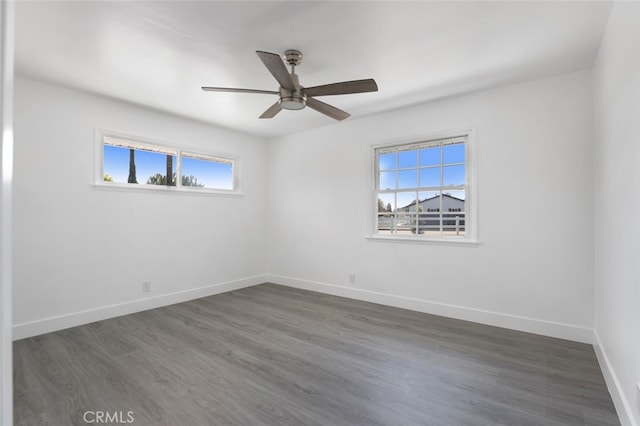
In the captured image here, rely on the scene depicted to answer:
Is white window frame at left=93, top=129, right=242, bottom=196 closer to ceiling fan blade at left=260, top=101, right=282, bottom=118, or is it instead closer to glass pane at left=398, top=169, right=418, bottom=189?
ceiling fan blade at left=260, top=101, right=282, bottom=118

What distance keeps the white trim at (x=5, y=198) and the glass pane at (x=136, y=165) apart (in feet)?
12.3

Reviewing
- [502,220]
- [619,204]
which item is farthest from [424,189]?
[619,204]

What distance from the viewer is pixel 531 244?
3236mm

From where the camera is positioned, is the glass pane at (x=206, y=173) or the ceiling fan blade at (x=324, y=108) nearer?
the ceiling fan blade at (x=324, y=108)

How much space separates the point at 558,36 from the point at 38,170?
16.4 ft

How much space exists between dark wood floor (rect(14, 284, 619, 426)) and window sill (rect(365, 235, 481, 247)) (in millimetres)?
902

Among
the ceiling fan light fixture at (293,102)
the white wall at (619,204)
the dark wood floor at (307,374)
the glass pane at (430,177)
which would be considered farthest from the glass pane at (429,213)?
the ceiling fan light fixture at (293,102)

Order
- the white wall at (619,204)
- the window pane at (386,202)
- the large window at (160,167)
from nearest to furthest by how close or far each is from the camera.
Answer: the white wall at (619,204) → the large window at (160,167) → the window pane at (386,202)

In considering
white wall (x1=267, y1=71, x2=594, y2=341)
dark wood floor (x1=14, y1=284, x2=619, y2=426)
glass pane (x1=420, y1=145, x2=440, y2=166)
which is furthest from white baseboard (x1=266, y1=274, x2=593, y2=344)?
glass pane (x1=420, y1=145, x2=440, y2=166)

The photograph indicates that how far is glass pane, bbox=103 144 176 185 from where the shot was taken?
151 inches

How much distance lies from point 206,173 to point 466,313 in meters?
4.15

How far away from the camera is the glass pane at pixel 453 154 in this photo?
378cm

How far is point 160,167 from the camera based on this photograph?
4.33m

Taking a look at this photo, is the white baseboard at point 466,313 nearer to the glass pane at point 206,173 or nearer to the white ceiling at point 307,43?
the glass pane at point 206,173
